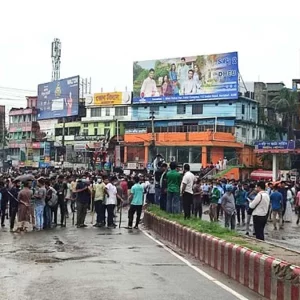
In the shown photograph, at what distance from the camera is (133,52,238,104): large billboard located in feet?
219

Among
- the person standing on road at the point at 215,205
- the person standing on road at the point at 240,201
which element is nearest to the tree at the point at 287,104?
the person standing on road at the point at 240,201

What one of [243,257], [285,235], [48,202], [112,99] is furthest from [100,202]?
[112,99]

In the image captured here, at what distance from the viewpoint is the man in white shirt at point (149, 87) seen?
74000 mm

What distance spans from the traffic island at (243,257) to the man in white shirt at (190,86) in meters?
55.2

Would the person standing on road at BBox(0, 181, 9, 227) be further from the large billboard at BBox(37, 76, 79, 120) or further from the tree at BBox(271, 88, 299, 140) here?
the large billboard at BBox(37, 76, 79, 120)

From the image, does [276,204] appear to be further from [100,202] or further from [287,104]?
[287,104]

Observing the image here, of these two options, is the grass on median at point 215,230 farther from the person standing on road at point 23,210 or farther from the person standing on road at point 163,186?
the person standing on road at point 23,210

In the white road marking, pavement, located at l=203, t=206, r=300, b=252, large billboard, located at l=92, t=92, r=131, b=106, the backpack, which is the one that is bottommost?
pavement, located at l=203, t=206, r=300, b=252

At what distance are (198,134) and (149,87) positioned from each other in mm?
10438

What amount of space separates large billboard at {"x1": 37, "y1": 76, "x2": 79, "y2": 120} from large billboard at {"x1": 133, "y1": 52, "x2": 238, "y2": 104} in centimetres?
833

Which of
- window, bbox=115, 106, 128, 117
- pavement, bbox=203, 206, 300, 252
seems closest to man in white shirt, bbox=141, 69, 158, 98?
window, bbox=115, 106, 128, 117

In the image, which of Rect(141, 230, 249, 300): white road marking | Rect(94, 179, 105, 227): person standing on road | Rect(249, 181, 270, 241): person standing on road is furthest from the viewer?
Rect(94, 179, 105, 227): person standing on road

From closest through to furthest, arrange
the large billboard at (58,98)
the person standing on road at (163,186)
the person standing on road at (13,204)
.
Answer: the person standing on road at (163,186), the person standing on road at (13,204), the large billboard at (58,98)

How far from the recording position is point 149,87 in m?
74.5
